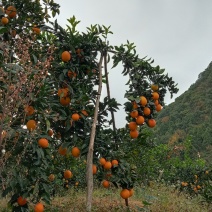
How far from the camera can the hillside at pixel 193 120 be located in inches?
961

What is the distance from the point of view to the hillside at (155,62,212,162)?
24.4 m

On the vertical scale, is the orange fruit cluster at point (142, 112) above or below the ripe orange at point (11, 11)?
below

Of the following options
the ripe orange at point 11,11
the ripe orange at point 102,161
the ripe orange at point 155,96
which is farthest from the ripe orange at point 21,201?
the ripe orange at point 11,11

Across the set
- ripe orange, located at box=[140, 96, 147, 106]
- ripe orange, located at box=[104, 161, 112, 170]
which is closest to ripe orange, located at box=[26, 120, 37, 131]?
ripe orange, located at box=[104, 161, 112, 170]

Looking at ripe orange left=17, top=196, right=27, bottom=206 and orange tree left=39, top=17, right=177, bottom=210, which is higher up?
orange tree left=39, top=17, right=177, bottom=210

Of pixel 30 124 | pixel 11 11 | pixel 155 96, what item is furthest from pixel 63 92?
pixel 11 11

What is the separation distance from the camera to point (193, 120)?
29.2 metres

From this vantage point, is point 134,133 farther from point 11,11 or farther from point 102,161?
point 11,11

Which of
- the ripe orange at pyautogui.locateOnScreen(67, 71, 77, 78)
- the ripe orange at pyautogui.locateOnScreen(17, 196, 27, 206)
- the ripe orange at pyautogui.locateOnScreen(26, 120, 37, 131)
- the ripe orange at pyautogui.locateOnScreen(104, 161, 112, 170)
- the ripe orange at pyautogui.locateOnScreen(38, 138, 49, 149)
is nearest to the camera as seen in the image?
the ripe orange at pyautogui.locateOnScreen(26, 120, 37, 131)

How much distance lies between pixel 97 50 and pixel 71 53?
375mm

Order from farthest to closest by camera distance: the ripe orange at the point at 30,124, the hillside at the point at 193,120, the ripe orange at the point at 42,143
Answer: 1. the hillside at the point at 193,120
2. the ripe orange at the point at 42,143
3. the ripe orange at the point at 30,124

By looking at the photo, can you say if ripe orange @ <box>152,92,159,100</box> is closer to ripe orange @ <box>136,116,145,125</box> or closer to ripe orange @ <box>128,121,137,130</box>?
ripe orange @ <box>136,116,145,125</box>

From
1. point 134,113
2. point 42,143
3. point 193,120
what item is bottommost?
point 42,143

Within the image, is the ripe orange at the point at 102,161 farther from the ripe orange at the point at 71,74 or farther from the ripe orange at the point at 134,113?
the ripe orange at the point at 71,74
